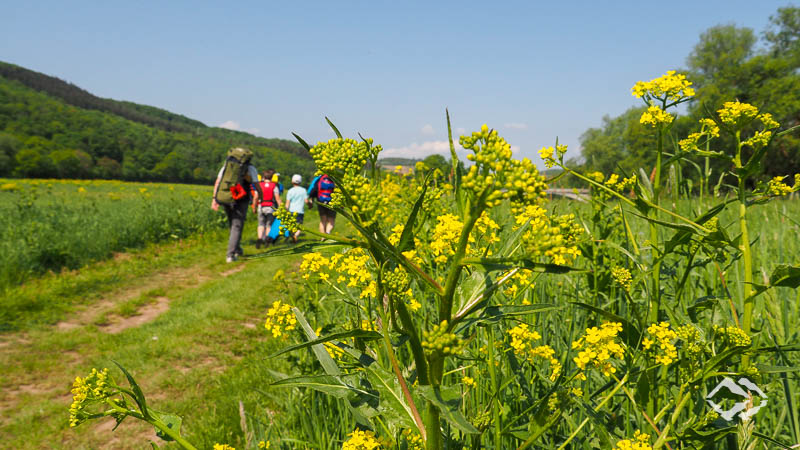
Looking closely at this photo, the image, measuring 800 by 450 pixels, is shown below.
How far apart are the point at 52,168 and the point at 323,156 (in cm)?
8060

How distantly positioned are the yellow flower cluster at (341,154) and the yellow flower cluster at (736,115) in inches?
54.2

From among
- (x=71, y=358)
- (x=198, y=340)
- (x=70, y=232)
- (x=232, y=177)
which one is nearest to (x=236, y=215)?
(x=232, y=177)

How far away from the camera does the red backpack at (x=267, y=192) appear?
39.4 ft

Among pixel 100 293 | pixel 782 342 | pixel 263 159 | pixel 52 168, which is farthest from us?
pixel 263 159

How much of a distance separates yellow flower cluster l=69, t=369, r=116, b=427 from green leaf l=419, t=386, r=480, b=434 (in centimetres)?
89

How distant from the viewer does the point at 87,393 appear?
1.12 m

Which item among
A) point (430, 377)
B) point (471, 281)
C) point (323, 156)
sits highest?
point (323, 156)

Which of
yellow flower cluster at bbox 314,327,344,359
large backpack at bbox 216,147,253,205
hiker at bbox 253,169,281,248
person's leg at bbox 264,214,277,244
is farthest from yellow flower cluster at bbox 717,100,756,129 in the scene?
person's leg at bbox 264,214,277,244

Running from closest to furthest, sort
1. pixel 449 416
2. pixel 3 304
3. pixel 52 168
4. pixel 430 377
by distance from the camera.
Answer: pixel 449 416 < pixel 430 377 < pixel 3 304 < pixel 52 168

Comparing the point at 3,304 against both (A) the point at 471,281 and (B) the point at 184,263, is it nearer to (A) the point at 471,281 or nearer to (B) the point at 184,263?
(B) the point at 184,263

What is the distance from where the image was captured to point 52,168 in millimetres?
62031

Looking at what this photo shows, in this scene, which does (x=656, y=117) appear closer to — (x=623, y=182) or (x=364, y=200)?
(x=623, y=182)

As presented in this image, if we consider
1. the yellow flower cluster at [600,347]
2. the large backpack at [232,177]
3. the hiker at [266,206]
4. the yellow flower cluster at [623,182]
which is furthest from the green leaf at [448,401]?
the hiker at [266,206]

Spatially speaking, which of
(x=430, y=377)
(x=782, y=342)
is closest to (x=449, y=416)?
(x=430, y=377)
